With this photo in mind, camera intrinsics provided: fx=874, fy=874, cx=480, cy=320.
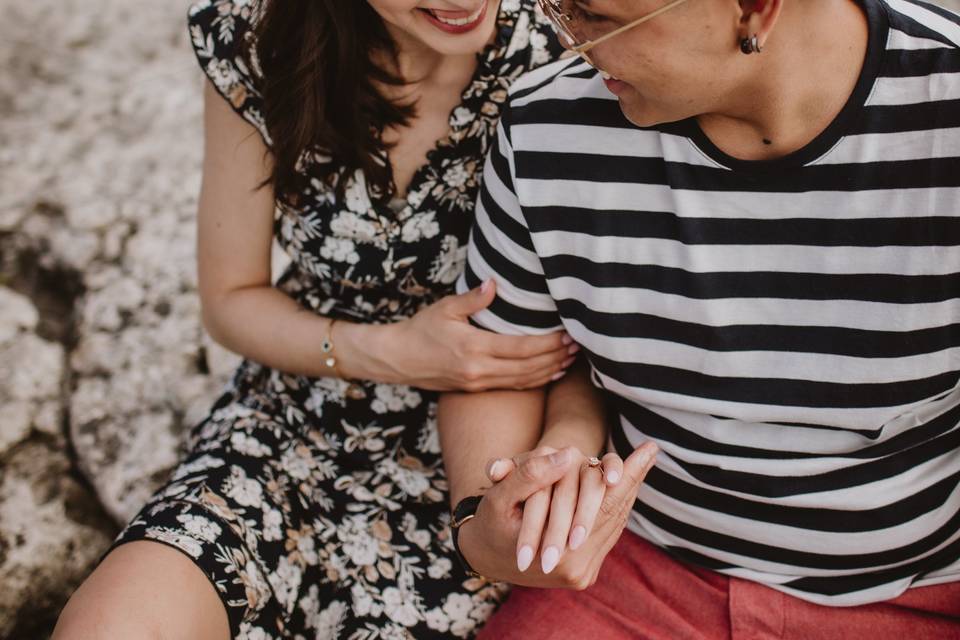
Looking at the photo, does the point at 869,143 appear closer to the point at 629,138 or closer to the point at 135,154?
the point at 629,138

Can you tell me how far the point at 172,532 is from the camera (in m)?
1.66

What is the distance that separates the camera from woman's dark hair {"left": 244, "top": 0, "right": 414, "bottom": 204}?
1.78 m

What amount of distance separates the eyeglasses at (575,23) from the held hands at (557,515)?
0.63 meters

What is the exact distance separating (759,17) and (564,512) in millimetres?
787

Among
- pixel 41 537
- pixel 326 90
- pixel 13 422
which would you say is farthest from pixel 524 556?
pixel 13 422

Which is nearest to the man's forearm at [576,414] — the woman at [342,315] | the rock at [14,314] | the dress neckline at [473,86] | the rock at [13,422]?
the woman at [342,315]

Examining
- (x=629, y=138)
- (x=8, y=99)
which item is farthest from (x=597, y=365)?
(x=8, y=99)

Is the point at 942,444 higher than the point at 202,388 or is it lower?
higher

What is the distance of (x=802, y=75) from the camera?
1.36 meters

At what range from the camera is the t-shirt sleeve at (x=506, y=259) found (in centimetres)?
163

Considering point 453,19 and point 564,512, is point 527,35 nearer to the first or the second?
point 453,19

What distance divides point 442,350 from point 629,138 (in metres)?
0.56

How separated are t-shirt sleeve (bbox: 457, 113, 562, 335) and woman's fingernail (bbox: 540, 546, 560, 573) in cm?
50

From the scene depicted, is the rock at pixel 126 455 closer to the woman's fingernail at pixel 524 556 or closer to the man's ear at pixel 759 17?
the woman's fingernail at pixel 524 556
